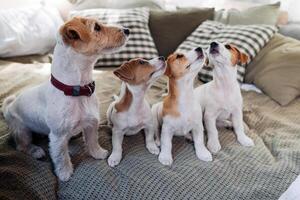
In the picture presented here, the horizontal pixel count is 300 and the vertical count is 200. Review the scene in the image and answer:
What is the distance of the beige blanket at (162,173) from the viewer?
3.53ft

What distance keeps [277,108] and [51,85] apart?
112 cm

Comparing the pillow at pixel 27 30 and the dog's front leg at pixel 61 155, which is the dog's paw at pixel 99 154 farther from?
the pillow at pixel 27 30

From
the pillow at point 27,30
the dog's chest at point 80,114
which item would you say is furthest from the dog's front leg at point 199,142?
the pillow at point 27,30

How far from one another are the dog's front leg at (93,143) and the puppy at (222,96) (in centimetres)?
43

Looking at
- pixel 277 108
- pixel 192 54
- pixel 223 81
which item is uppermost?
pixel 192 54

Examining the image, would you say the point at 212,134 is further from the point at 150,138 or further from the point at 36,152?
the point at 36,152

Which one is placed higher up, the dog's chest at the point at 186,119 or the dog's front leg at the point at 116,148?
the dog's chest at the point at 186,119

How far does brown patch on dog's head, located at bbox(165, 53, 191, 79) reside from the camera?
3.96 feet

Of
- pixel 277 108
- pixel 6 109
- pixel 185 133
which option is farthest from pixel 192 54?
pixel 6 109

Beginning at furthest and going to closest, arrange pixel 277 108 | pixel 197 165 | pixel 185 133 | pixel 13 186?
pixel 277 108
pixel 185 133
pixel 197 165
pixel 13 186

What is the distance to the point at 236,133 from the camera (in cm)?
138

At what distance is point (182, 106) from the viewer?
4.05 feet

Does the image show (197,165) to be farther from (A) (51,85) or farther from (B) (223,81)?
(A) (51,85)

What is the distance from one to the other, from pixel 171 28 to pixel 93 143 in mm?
1249
